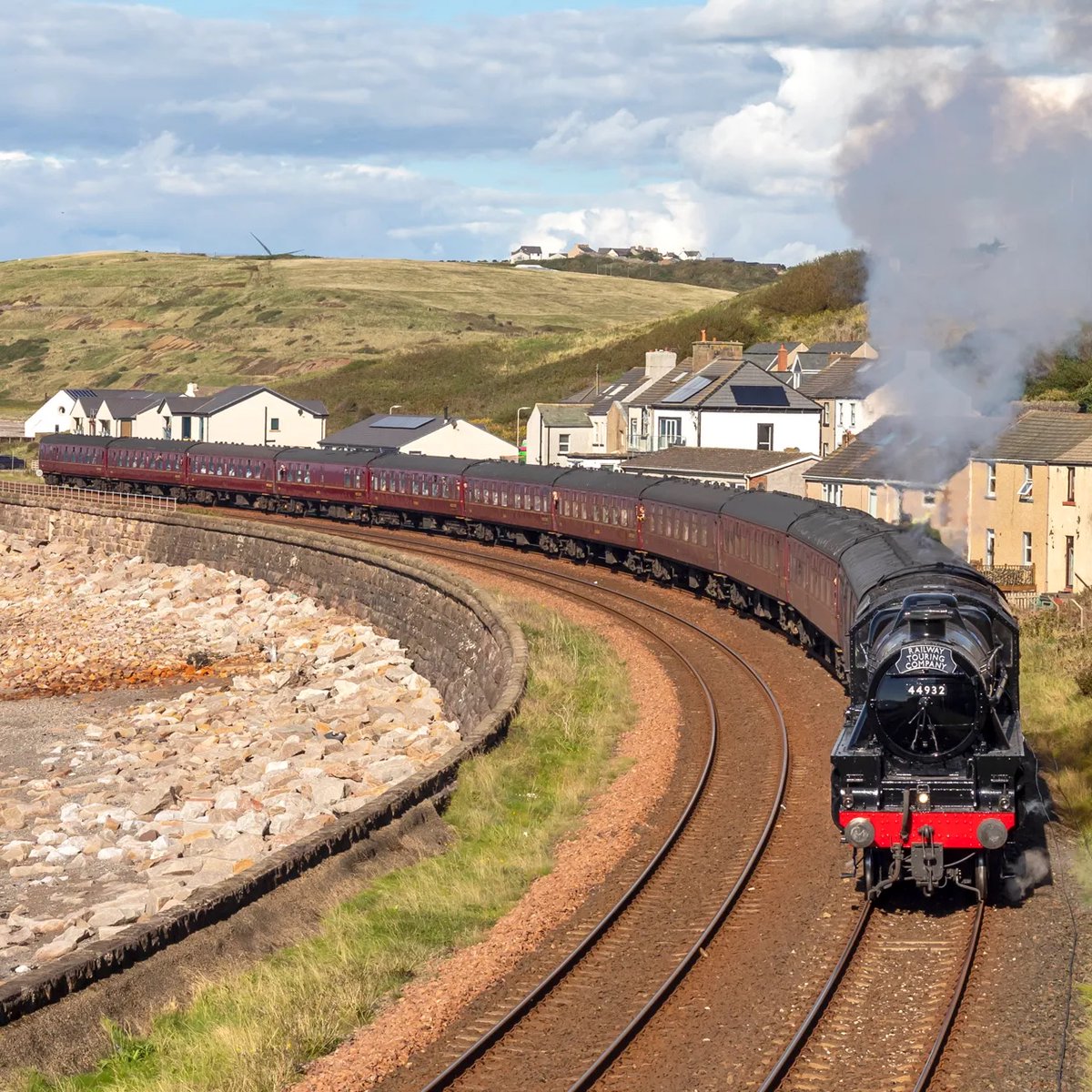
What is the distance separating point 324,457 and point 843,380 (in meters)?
25.5

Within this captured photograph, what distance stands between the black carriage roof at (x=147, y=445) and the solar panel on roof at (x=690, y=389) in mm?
26807

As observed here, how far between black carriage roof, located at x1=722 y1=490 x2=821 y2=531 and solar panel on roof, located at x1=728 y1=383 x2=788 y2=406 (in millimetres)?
32079

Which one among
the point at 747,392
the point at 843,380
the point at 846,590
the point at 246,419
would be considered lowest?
the point at 846,590

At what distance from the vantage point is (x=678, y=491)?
4834 cm

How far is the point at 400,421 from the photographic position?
93562 mm

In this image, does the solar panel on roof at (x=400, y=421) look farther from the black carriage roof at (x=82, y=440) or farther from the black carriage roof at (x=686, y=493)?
the black carriage roof at (x=686, y=493)

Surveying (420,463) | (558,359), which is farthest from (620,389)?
(558,359)

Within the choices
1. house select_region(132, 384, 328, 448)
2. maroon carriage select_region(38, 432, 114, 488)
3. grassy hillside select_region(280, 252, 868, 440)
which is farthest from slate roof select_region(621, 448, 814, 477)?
grassy hillside select_region(280, 252, 868, 440)

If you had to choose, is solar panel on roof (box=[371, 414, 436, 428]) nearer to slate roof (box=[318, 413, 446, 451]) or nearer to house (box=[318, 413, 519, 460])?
house (box=[318, 413, 519, 460])

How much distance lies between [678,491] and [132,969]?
1324 inches

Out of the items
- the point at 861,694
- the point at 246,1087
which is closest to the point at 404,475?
the point at 861,694

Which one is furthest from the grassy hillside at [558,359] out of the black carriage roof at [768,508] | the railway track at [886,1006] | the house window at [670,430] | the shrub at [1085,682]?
the railway track at [886,1006]

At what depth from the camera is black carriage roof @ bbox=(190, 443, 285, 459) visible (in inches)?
3132

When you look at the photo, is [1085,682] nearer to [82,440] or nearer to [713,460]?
[713,460]
